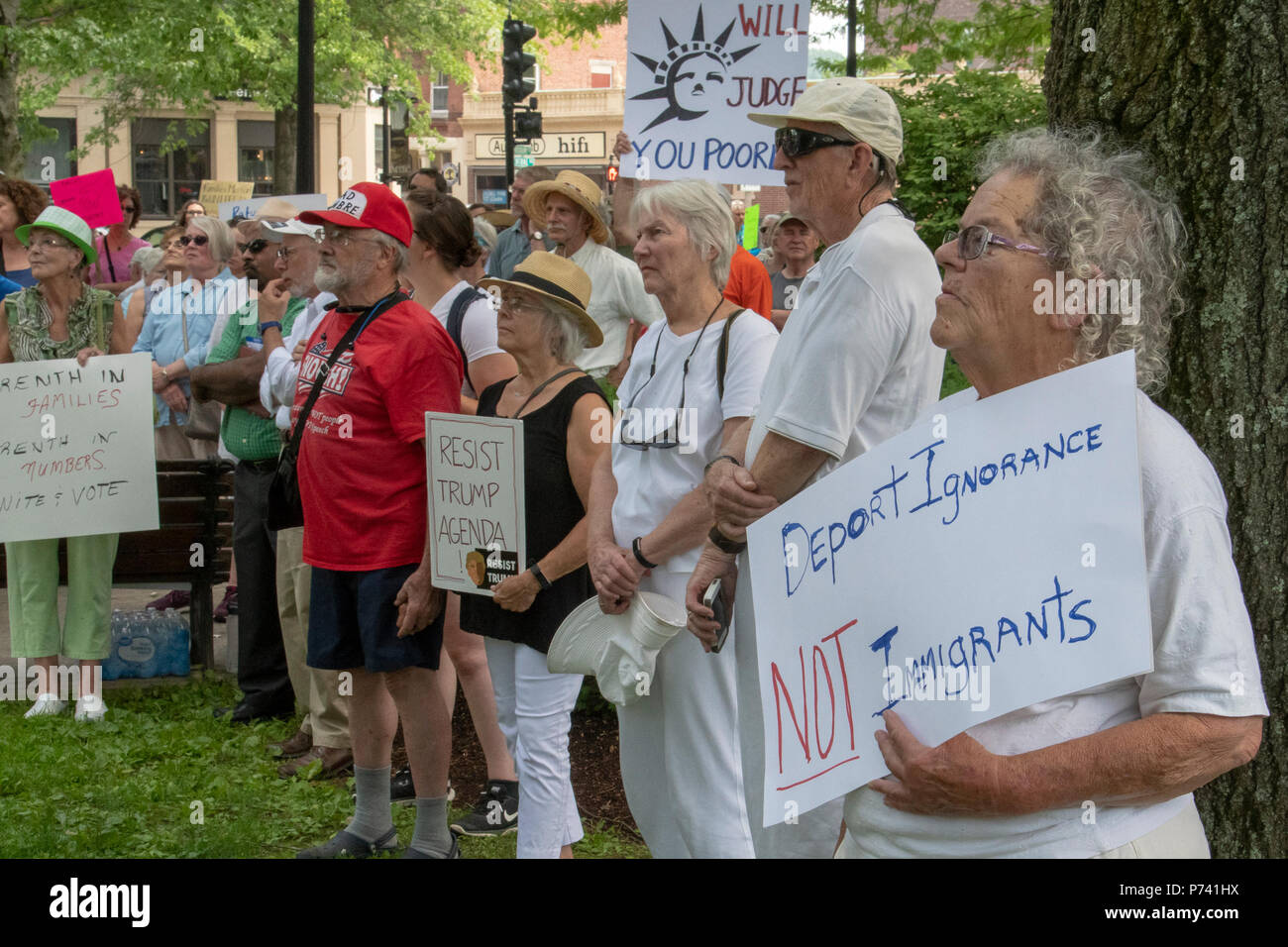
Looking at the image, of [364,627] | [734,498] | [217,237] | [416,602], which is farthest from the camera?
[217,237]

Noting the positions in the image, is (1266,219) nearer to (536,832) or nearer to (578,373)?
(578,373)

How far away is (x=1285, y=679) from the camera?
274 cm

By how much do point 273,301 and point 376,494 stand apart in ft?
6.76

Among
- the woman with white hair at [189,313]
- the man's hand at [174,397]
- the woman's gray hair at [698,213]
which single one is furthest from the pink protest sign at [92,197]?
the woman's gray hair at [698,213]

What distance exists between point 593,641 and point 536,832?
0.77 meters

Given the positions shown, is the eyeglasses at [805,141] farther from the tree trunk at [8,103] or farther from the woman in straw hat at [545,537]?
the tree trunk at [8,103]

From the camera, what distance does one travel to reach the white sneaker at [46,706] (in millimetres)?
6574

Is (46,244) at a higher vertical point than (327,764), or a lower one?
higher

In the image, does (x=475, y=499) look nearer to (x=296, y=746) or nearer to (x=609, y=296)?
(x=296, y=746)

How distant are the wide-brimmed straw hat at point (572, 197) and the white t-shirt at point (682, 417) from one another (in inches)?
132

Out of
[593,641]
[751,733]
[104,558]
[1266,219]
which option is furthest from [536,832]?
[104,558]

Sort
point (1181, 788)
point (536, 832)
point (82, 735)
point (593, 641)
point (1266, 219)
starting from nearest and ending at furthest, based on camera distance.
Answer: point (1181, 788) → point (1266, 219) → point (593, 641) → point (536, 832) → point (82, 735)

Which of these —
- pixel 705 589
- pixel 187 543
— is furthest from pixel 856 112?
pixel 187 543

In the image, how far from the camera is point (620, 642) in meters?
3.56
